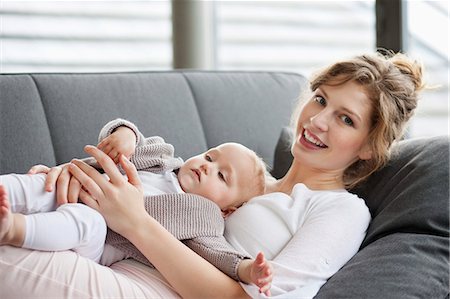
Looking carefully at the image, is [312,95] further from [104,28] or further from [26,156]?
[104,28]

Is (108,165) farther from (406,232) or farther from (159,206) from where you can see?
(406,232)

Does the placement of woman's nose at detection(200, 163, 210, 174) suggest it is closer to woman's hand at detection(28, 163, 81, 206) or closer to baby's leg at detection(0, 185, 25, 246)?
woman's hand at detection(28, 163, 81, 206)

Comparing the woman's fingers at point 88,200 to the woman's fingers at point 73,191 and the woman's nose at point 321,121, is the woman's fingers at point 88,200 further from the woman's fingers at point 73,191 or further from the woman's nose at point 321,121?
the woman's nose at point 321,121

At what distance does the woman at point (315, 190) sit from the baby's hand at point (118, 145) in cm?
10

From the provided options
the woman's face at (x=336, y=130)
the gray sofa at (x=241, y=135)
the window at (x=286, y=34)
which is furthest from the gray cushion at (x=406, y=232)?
the window at (x=286, y=34)

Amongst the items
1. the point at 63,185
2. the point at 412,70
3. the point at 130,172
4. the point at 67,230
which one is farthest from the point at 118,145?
the point at 412,70

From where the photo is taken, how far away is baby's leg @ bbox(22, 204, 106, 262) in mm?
1521

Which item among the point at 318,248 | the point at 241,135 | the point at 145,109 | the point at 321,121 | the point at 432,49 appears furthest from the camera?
the point at 432,49

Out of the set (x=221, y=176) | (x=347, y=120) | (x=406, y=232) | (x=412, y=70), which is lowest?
(x=406, y=232)

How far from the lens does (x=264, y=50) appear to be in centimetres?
466

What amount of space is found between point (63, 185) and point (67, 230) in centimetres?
18

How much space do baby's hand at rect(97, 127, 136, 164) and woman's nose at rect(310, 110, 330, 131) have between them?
18.5 inches

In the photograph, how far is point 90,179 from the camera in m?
1.72

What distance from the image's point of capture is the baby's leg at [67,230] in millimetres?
1521
